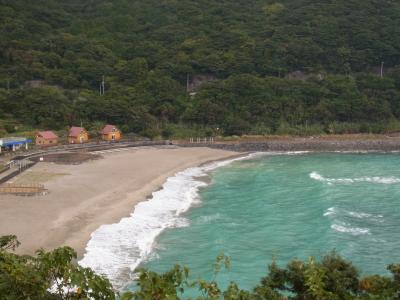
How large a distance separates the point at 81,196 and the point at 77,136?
23895mm

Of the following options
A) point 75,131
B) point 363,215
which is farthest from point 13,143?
point 363,215

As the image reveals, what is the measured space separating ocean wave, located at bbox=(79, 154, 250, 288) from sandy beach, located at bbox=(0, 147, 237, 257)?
687 millimetres

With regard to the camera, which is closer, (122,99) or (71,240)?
(71,240)

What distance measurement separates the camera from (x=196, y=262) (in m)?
24.1

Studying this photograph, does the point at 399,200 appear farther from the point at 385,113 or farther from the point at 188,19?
the point at 188,19

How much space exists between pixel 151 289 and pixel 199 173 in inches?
1478

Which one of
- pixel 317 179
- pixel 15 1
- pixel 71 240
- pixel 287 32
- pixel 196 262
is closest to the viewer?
pixel 196 262

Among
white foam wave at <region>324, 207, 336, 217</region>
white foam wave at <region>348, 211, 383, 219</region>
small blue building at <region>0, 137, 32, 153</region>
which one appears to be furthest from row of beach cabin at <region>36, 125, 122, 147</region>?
white foam wave at <region>348, 211, 383, 219</region>

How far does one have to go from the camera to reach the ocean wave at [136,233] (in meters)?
23.2

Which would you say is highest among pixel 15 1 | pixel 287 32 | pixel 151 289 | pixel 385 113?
pixel 15 1

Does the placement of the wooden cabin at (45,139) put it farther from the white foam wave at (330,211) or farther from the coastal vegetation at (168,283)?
the coastal vegetation at (168,283)

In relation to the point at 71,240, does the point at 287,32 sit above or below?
above

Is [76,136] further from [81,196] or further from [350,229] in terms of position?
[350,229]

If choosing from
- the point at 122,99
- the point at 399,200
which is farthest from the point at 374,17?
the point at 399,200
